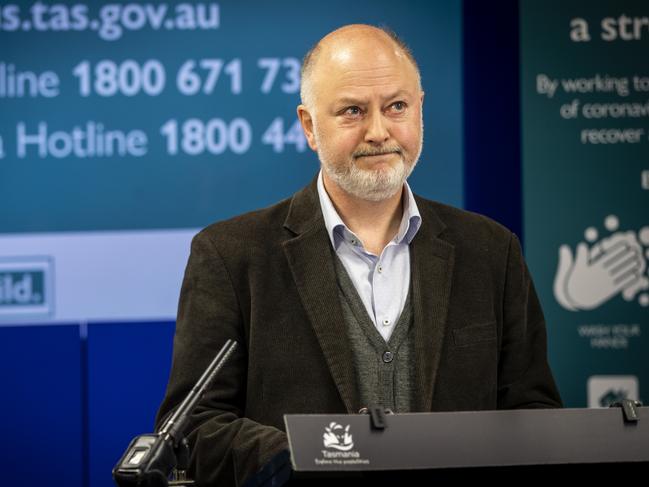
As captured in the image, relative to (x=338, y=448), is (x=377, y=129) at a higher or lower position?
higher

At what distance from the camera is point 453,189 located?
4449mm

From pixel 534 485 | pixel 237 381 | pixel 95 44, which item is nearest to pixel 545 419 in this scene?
pixel 534 485

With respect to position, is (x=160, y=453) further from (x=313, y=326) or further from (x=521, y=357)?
(x=521, y=357)

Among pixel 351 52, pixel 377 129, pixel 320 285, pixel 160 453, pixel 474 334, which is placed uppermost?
pixel 351 52

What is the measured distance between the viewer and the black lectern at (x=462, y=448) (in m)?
1.33

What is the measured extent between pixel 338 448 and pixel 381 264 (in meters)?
0.98

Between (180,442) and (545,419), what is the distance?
56cm

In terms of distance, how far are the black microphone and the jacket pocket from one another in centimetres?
71

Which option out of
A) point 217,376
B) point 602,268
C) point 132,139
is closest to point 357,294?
point 217,376

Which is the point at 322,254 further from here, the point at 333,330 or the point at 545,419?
the point at 545,419

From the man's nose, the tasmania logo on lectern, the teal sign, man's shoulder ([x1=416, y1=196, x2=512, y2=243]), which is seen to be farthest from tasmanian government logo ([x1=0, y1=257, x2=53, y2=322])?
the tasmania logo on lectern

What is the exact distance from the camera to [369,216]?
237 centimetres

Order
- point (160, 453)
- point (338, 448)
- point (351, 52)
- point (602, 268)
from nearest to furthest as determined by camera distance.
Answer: point (338, 448), point (160, 453), point (351, 52), point (602, 268)

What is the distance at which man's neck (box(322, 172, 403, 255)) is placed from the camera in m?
2.35
